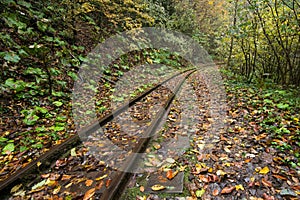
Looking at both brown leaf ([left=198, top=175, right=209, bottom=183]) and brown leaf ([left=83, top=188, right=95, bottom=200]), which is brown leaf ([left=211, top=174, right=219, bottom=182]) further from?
brown leaf ([left=83, top=188, right=95, bottom=200])

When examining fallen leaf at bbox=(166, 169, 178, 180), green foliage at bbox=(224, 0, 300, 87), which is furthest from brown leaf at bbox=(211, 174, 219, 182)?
green foliage at bbox=(224, 0, 300, 87)

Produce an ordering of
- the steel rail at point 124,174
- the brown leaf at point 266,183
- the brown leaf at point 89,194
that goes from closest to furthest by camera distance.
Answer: the steel rail at point 124,174 → the brown leaf at point 89,194 → the brown leaf at point 266,183

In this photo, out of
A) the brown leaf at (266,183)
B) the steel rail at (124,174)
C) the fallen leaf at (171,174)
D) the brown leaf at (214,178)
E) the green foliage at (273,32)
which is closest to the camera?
the steel rail at (124,174)

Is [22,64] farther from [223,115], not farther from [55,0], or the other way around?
[223,115]

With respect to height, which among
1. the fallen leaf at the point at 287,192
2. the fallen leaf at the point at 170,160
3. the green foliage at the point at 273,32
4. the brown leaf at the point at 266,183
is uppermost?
the green foliage at the point at 273,32

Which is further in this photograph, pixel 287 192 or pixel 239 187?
pixel 239 187

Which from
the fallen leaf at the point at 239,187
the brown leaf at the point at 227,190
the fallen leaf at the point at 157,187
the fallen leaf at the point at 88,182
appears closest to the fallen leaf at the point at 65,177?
the fallen leaf at the point at 88,182

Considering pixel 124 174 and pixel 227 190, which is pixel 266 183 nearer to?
pixel 227 190

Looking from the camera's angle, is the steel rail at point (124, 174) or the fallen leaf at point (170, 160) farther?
the fallen leaf at point (170, 160)

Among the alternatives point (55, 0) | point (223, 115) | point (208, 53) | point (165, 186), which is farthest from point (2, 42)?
point (208, 53)

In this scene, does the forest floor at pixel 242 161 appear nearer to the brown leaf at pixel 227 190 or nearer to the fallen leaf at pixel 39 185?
the brown leaf at pixel 227 190

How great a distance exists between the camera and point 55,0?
287 inches

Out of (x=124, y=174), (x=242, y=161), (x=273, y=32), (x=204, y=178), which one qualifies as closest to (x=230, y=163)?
(x=242, y=161)

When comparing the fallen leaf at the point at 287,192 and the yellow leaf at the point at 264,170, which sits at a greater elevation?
the yellow leaf at the point at 264,170
